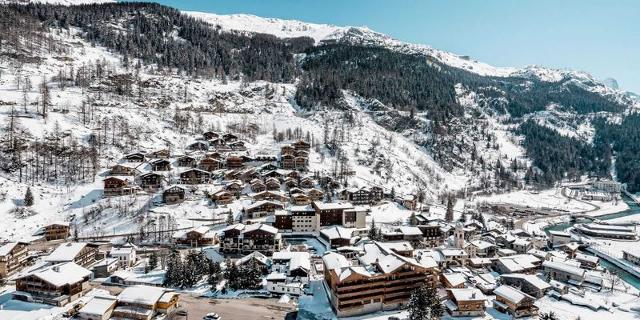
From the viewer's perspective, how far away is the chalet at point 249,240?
60812 mm

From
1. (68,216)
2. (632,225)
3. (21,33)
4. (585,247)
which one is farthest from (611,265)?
(21,33)

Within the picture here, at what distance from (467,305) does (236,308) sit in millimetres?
28643

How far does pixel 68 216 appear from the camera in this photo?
67375mm

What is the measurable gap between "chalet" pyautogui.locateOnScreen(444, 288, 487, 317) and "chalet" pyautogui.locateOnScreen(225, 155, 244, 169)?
Result: 199 ft

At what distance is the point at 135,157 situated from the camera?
8944cm

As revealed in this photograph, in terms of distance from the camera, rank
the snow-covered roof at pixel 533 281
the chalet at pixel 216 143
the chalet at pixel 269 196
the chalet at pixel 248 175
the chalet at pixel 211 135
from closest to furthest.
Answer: the snow-covered roof at pixel 533 281 → the chalet at pixel 269 196 → the chalet at pixel 248 175 → the chalet at pixel 216 143 → the chalet at pixel 211 135

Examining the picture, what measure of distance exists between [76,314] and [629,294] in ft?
250

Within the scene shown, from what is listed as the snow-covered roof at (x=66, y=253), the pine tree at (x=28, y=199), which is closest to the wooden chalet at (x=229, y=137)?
the pine tree at (x=28, y=199)

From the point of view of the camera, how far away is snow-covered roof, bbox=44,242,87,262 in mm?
51875

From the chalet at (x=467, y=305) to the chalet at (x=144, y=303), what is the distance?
1347 inches

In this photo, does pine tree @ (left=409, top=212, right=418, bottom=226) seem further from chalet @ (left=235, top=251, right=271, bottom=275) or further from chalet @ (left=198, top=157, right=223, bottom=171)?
chalet @ (left=198, top=157, right=223, bottom=171)

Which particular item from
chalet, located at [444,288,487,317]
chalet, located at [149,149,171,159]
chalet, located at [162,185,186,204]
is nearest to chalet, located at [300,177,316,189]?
chalet, located at [162,185,186,204]

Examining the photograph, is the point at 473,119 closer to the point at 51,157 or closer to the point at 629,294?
the point at 629,294

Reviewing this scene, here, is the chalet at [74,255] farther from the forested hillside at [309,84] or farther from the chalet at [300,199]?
the forested hillside at [309,84]
